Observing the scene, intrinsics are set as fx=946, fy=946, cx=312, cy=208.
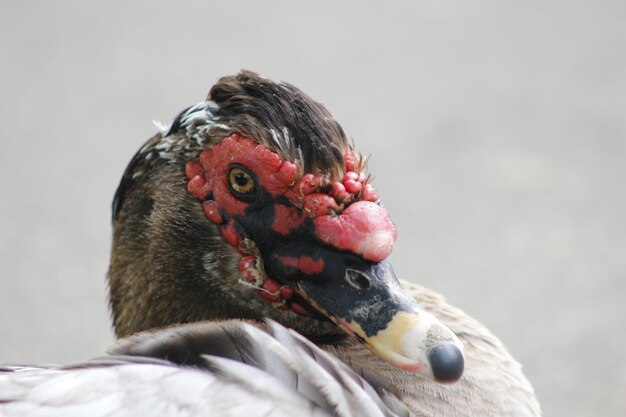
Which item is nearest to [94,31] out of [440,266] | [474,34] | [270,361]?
[474,34]

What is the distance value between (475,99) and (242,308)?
393 cm

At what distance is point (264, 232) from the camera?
2.37m

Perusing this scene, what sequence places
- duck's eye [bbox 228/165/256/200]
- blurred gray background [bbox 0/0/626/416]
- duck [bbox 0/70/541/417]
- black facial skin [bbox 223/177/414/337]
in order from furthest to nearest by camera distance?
blurred gray background [bbox 0/0/626/416] → duck's eye [bbox 228/165/256/200] → black facial skin [bbox 223/177/414/337] → duck [bbox 0/70/541/417]

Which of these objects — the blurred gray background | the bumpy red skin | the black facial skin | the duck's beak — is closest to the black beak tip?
the duck's beak

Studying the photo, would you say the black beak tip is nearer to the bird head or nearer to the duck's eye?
the bird head

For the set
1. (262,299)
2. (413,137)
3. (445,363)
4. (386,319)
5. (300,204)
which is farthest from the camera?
(413,137)

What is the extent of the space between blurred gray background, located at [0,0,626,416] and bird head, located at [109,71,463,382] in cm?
232

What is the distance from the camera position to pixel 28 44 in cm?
A: 663

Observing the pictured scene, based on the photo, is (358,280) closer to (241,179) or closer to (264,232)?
(264,232)

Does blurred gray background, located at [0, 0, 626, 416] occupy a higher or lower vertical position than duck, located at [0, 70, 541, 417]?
higher

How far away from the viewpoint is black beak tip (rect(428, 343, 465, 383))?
2.03m

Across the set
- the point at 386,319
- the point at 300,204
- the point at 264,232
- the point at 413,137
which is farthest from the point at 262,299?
the point at 413,137

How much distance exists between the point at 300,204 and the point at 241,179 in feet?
0.60

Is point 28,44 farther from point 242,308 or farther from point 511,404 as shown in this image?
point 511,404
